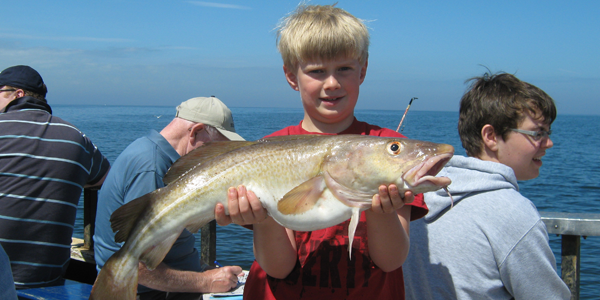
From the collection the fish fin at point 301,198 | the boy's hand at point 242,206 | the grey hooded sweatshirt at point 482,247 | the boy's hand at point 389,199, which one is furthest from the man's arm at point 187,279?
the boy's hand at point 389,199

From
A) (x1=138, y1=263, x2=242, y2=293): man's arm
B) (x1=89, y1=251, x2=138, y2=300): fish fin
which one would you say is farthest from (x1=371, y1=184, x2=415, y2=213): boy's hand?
(x1=138, y1=263, x2=242, y2=293): man's arm

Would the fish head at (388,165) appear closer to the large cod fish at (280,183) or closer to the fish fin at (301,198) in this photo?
the large cod fish at (280,183)

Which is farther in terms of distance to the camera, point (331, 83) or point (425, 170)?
point (331, 83)

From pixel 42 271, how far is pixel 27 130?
4.65ft

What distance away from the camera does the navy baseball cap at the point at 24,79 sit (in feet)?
17.1

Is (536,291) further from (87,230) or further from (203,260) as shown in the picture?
(87,230)

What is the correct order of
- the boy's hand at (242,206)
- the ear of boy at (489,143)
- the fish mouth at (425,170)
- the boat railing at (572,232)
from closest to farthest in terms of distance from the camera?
1. the fish mouth at (425,170)
2. the boy's hand at (242,206)
3. the boat railing at (572,232)
4. the ear of boy at (489,143)

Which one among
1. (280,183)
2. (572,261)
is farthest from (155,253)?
(572,261)

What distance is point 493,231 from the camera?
269 centimetres

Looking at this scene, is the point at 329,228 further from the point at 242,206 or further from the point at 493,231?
the point at 493,231

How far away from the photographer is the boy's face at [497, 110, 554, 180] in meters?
3.30

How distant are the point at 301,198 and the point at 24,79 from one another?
4.54 meters

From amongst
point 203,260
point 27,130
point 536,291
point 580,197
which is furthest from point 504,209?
point 580,197

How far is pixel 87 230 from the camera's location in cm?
607
